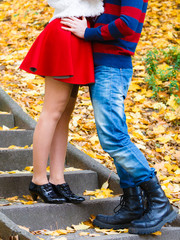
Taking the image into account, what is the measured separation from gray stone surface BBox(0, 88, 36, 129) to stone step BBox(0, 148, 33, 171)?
552 millimetres

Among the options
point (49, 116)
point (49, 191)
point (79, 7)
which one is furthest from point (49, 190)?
point (79, 7)

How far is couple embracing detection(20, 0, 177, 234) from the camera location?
2.35 metres

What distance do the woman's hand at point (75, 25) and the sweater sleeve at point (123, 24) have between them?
0.25 ft

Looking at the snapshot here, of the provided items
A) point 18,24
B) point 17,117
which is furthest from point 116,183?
point 18,24

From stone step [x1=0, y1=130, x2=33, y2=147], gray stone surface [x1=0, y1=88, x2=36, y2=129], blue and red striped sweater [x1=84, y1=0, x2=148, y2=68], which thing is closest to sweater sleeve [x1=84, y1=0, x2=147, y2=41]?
blue and red striped sweater [x1=84, y1=0, x2=148, y2=68]

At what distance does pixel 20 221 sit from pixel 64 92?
0.81 meters

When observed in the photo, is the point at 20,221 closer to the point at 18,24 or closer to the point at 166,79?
the point at 166,79

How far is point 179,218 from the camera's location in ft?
8.79

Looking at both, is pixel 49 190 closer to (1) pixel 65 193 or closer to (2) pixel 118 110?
(1) pixel 65 193

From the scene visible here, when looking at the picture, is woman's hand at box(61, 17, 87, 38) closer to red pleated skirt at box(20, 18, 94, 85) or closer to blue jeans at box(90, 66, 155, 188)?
red pleated skirt at box(20, 18, 94, 85)

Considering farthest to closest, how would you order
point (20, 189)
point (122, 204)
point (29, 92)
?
point (29, 92), point (20, 189), point (122, 204)

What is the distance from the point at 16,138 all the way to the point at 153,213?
5.31 feet

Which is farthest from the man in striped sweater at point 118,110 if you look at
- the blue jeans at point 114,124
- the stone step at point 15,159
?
the stone step at point 15,159

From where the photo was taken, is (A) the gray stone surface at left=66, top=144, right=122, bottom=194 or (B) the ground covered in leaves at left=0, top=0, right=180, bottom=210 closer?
(A) the gray stone surface at left=66, top=144, right=122, bottom=194
